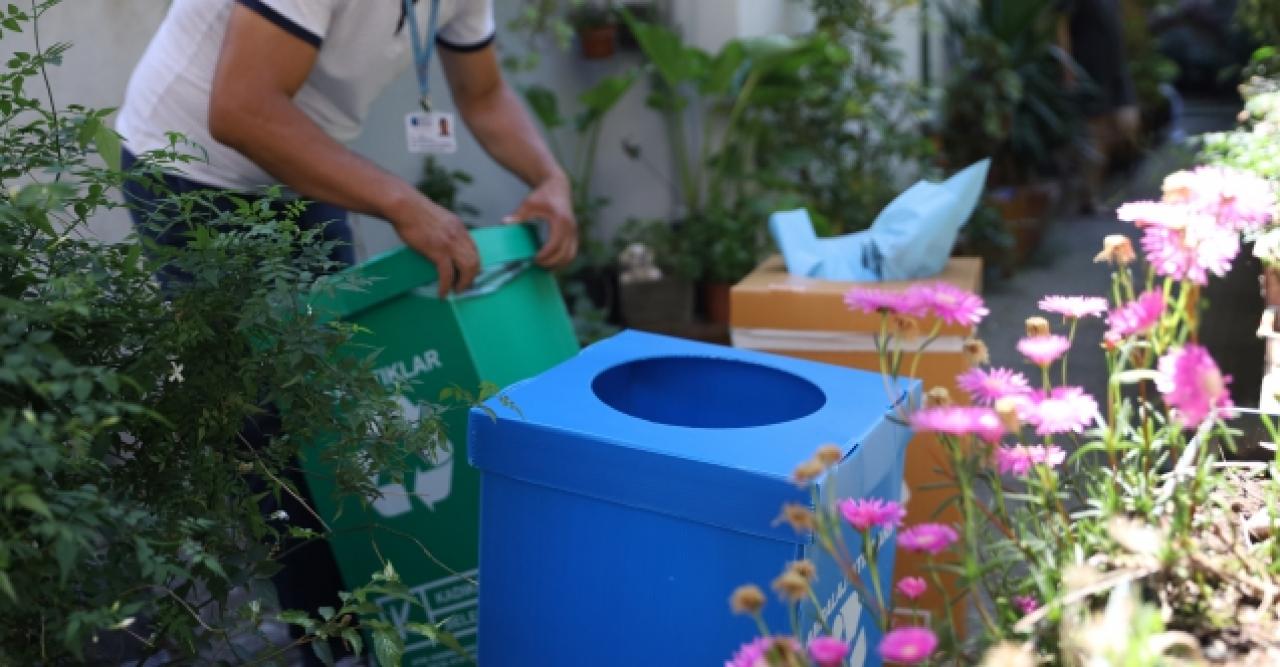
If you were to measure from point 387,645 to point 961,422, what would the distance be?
2.37ft

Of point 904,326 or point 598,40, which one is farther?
point 598,40

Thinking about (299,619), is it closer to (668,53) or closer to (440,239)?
(440,239)

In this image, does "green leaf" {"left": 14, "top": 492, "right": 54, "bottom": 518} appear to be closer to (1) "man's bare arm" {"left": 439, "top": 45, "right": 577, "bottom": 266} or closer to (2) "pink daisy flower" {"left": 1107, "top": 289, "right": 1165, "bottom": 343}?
(2) "pink daisy flower" {"left": 1107, "top": 289, "right": 1165, "bottom": 343}

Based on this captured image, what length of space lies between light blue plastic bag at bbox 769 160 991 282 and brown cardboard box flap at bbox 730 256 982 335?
0.15 ft

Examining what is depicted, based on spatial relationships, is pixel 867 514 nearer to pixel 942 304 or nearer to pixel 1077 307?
pixel 942 304

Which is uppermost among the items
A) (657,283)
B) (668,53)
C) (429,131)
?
(668,53)

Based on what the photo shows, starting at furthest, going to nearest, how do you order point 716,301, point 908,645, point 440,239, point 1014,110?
point 1014,110
point 716,301
point 440,239
point 908,645

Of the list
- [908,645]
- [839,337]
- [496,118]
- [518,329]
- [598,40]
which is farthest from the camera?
[598,40]

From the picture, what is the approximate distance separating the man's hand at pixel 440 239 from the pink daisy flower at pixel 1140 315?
108cm

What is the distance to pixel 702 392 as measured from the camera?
6.23ft

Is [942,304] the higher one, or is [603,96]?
[603,96]

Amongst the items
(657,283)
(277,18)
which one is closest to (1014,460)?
(277,18)

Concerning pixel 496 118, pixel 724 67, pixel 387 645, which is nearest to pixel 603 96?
pixel 724 67

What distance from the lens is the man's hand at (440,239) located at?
2010 millimetres
